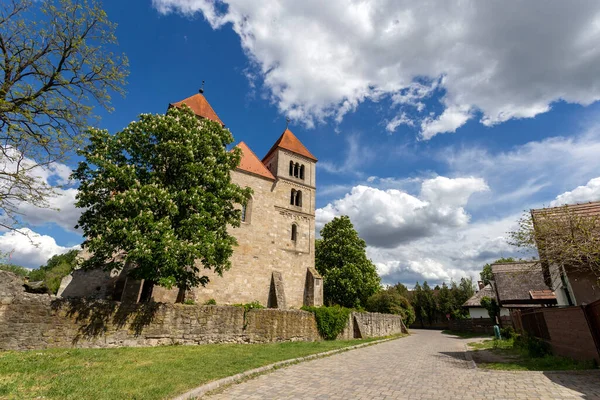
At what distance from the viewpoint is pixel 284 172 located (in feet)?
99.8

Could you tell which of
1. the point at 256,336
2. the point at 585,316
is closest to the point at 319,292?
the point at 256,336

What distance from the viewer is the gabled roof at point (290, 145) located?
31.7 meters

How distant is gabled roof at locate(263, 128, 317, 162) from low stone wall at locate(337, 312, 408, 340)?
17.0 meters

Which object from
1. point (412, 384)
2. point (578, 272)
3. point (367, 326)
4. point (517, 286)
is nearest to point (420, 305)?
point (517, 286)

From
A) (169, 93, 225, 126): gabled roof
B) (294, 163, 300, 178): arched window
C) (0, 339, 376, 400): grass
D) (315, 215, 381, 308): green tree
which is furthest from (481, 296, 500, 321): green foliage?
(169, 93, 225, 126): gabled roof

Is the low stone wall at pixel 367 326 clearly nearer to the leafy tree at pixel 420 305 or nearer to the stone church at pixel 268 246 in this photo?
the stone church at pixel 268 246

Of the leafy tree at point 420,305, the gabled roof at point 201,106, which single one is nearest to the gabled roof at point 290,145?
the gabled roof at point 201,106

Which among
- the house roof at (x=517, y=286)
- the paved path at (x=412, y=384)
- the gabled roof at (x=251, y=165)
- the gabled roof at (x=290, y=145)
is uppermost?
the gabled roof at (x=290, y=145)

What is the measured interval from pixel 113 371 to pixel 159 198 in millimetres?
7331

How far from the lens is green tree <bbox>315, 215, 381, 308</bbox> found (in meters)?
34.5

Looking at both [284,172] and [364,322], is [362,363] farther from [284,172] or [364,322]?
[284,172]

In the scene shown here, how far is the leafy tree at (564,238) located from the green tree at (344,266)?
24.5 m

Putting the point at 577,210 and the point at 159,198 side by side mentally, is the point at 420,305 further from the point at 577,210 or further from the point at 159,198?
the point at 159,198

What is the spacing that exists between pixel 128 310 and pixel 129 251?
109 inches
